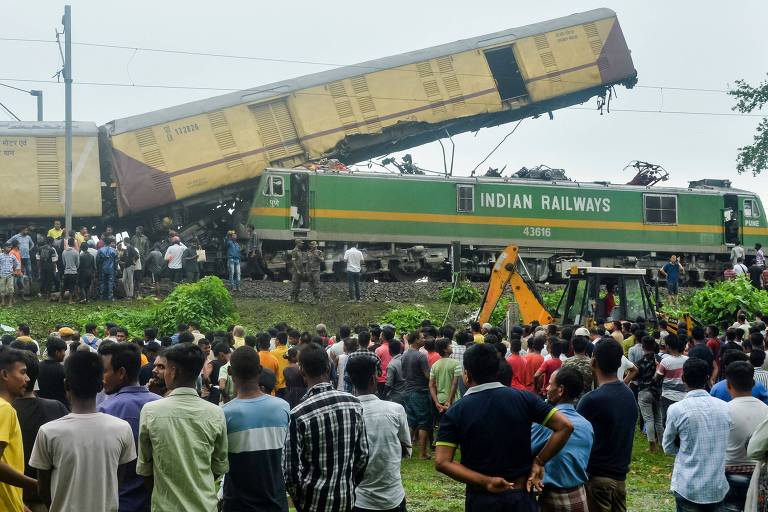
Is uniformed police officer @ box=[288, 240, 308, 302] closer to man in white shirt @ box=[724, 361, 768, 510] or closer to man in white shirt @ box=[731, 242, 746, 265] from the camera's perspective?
man in white shirt @ box=[731, 242, 746, 265]

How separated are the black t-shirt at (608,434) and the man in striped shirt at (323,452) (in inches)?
63.7

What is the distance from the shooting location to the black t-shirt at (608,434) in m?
6.56

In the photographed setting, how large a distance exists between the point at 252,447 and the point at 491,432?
4.62 feet

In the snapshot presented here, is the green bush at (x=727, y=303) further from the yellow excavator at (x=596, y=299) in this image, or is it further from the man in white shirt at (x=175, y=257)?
the man in white shirt at (x=175, y=257)

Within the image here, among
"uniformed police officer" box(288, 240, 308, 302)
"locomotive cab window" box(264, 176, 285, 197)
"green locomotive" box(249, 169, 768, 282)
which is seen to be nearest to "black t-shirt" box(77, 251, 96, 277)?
"uniformed police officer" box(288, 240, 308, 302)

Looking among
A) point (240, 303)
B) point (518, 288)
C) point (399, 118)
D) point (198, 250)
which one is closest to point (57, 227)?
point (198, 250)

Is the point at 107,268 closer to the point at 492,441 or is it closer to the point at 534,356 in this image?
the point at 534,356

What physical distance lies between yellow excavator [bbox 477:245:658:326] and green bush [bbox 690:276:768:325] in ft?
14.1

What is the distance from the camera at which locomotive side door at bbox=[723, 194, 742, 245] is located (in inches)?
1198

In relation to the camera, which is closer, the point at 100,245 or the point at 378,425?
the point at 378,425

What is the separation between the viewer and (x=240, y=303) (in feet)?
71.9

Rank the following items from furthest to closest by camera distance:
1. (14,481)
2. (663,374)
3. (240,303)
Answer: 1. (240,303)
2. (663,374)
3. (14,481)

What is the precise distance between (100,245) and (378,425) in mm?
17629

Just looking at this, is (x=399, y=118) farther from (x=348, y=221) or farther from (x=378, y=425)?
(x=378, y=425)
